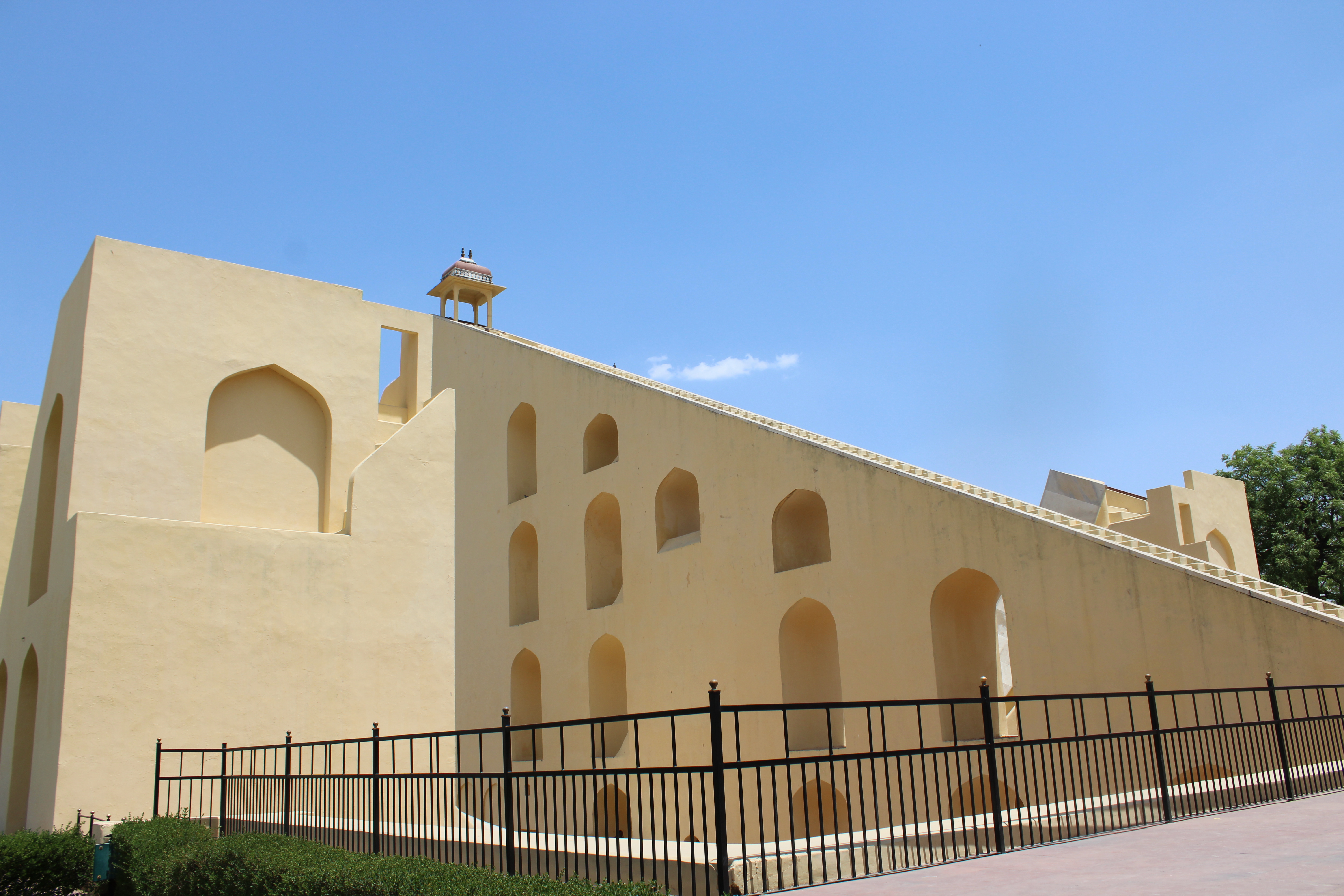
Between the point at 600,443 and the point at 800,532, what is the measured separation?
15.0ft

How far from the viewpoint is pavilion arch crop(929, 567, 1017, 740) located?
36.1 ft

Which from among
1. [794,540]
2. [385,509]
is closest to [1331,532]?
[794,540]

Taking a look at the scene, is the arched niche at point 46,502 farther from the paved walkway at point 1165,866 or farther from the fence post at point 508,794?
the paved walkway at point 1165,866

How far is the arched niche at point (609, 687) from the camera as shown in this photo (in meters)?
15.6

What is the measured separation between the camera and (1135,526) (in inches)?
799

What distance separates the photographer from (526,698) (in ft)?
57.1

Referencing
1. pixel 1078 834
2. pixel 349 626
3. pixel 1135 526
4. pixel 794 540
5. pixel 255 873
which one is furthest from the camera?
pixel 1135 526

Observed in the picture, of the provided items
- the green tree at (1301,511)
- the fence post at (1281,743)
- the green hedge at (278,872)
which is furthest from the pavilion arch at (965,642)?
the green tree at (1301,511)

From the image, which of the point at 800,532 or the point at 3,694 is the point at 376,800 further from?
the point at 3,694

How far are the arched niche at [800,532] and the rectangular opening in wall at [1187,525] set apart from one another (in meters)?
9.94

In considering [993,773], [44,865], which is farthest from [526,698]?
[993,773]

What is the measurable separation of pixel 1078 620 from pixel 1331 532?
20.7 m

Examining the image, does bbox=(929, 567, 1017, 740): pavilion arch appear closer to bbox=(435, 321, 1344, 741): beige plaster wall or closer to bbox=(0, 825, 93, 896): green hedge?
bbox=(435, 321, 1344, 741): beige plaster wall

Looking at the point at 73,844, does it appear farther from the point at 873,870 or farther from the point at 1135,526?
the point at 1135,526
